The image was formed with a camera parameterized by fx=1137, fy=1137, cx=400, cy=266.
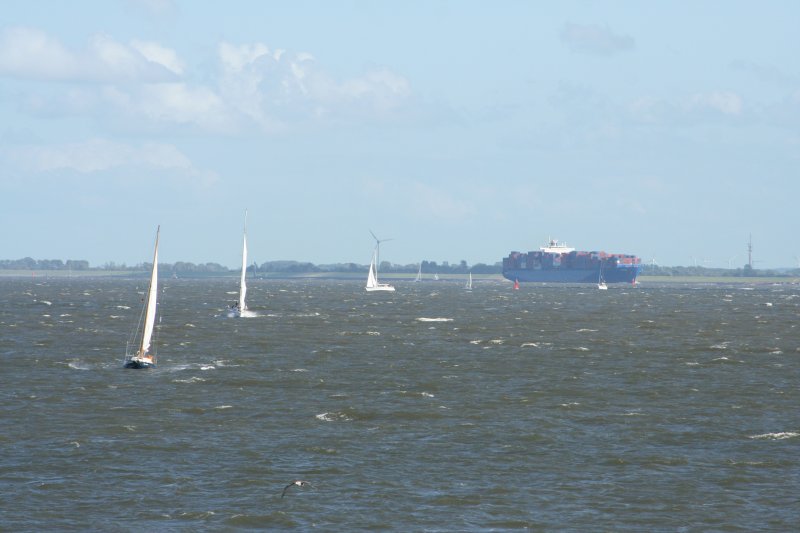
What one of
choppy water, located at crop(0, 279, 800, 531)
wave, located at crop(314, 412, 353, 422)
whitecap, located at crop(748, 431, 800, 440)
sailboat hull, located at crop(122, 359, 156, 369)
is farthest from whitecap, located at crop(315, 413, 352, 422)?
sailboat hull, located at crop(122, 359, 156, 369)

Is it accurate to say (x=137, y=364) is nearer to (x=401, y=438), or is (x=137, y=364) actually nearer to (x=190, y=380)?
(x=190, y=380)

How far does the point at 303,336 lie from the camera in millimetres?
99000

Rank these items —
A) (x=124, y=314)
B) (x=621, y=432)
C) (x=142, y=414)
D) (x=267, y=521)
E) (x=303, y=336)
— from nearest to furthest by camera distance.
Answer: (x=267, y=521) < (x=621, y=432) < (x=142, y=414) < (x=303, y=336) < (x=124, y=314)

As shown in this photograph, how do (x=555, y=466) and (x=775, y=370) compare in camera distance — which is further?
(x=775, y=370)

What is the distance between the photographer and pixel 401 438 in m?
42.9

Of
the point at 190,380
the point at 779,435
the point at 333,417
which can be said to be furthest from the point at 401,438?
the point at 190,380

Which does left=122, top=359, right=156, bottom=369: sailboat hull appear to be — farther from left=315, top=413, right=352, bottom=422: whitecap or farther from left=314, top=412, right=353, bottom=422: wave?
left=315, top=413, right=352, bottom=422: whitecap

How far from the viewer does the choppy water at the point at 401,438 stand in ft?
103

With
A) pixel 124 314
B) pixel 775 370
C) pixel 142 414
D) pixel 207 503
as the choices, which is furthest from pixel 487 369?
pixel 124 314

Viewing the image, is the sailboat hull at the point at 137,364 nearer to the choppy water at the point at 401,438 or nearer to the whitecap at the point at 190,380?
the choppy water at the point at 401,438

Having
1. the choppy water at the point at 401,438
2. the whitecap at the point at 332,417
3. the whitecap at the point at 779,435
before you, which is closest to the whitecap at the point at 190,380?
the choppy water at the point at 401,438

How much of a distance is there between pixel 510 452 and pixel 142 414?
17.0 m

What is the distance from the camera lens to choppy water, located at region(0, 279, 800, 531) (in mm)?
31484

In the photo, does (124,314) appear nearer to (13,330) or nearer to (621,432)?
(13,330)
